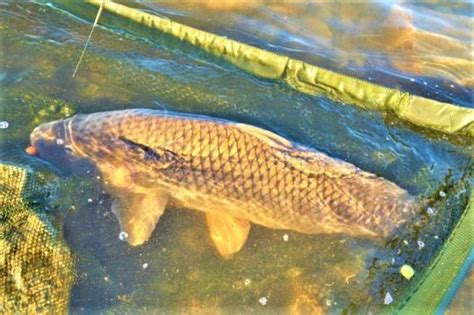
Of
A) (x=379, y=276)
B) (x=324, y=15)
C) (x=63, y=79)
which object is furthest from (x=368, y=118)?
(x=63, y=79)

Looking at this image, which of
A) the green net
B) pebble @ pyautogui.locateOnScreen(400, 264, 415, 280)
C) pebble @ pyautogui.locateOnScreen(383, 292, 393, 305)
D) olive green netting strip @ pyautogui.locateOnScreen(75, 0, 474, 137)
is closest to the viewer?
the green net

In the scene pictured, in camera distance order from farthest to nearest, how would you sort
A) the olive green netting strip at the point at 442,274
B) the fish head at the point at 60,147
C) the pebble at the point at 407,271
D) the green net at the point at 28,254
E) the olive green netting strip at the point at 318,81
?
the olive green netting strip at the point at 318,81
the fish head at the point at 60,147
the pebble at the point at 407,271
the olive green netting strip at the point at 442,274
the green net at the point at 28,254

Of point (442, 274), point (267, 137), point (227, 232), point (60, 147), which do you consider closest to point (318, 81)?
point (267, 137)

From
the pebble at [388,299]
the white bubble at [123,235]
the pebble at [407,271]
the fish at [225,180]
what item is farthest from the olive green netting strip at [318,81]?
the white bubble at [123,235]

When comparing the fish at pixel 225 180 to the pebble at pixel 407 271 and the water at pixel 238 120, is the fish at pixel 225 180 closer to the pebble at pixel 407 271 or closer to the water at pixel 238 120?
the water at pixel 238 120

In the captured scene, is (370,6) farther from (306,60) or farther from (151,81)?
(151,81)

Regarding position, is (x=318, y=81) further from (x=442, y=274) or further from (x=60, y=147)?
(x=60, y=147)

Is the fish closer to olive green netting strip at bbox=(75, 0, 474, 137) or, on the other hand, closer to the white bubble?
the white bubble

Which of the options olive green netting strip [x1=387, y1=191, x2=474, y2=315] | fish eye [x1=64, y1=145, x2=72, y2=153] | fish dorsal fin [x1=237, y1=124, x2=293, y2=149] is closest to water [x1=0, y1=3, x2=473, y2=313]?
olive green netting strip [x1=387, y1=191, x2=474, y2=315]
